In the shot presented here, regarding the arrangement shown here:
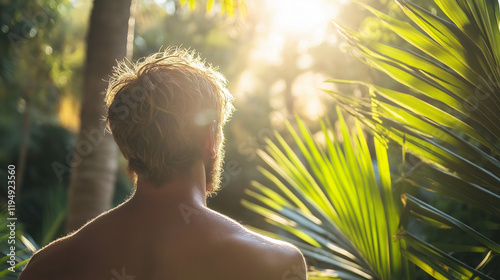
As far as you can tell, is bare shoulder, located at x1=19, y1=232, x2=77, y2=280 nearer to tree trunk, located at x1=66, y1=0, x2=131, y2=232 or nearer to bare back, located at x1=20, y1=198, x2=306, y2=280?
bare back, located at x1=20, y1=198, x2=306, y2=280

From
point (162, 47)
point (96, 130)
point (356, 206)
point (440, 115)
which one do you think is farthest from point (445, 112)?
point (162, 47)

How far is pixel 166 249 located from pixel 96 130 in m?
2.62

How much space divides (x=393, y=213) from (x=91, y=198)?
266cm

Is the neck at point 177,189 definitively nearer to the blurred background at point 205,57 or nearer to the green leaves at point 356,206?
the green leaves at point 356,206

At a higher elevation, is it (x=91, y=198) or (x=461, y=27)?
(x=461, y=27)

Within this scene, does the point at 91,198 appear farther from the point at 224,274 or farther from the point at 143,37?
the point at 143,37

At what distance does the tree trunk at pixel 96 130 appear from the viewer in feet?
12.1

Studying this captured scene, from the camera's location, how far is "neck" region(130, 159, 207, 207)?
4.50 ft

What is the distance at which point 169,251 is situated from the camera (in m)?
1.28

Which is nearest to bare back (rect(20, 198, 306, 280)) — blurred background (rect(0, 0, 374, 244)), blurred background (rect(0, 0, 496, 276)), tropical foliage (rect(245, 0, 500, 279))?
tropical foliage (rect(245, 0, 500, 279))

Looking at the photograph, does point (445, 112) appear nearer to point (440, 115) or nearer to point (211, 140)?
point (440, 115)

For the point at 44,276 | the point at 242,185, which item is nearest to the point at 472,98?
the point at 44,276

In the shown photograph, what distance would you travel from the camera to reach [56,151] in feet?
47.1

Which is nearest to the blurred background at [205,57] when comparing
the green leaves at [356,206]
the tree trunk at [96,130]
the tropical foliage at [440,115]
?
the tree trunk at [96,130]
